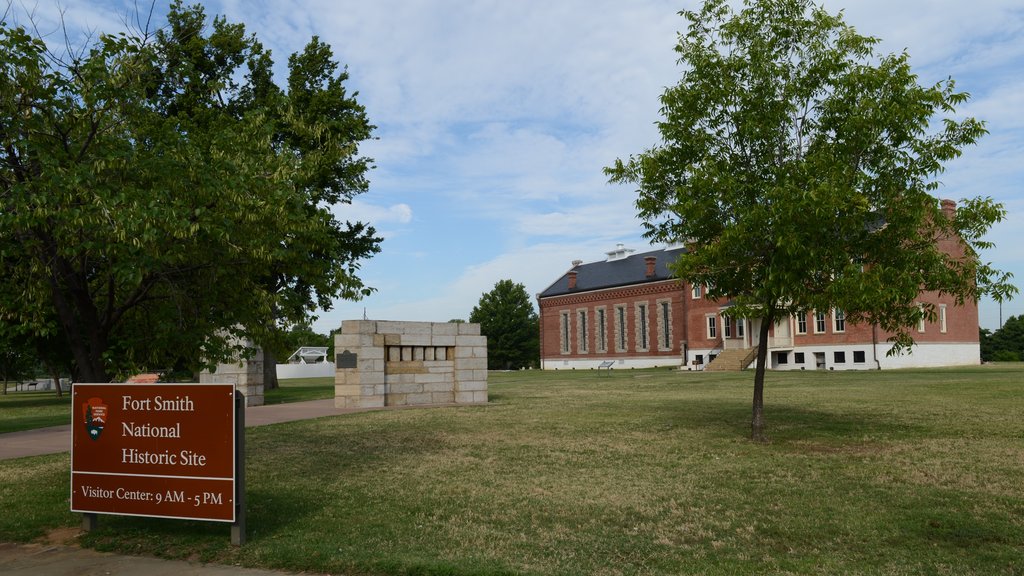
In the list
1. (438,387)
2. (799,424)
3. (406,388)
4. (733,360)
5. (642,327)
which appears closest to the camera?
(799,424)

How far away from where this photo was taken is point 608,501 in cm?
898

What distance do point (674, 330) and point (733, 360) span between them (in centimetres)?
1213

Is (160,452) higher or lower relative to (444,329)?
lower

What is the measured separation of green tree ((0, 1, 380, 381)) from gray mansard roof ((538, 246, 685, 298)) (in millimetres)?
58742

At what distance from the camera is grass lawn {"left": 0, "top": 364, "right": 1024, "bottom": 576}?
21.8ft

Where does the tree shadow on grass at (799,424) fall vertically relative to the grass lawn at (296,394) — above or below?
above

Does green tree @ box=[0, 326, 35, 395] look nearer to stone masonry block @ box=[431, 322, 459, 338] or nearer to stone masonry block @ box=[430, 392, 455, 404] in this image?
stone masonry block @ box=[431, 322, 459, 338]

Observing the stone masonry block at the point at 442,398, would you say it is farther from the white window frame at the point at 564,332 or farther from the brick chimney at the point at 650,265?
the white window frame at the point at 564,332

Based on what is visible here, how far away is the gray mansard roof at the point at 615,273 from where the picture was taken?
227 ft

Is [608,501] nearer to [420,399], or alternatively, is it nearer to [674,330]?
[420,399]

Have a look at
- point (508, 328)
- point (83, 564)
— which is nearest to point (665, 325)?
point (508, 328)

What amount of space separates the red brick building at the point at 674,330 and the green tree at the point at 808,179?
30.3 meters

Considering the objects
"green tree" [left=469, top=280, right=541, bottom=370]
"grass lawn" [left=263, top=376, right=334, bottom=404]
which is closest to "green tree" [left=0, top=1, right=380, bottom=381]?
"grass lawn" [left=263, top=376, right=334, bottom=404]

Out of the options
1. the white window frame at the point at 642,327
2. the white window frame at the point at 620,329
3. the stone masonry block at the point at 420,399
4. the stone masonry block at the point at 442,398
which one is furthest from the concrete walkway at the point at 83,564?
the white window frame at the point at 620,329
